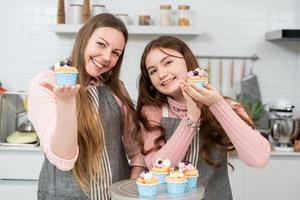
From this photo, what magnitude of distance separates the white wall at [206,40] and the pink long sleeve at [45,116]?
195 cm

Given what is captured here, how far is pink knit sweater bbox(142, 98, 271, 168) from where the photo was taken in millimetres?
1421

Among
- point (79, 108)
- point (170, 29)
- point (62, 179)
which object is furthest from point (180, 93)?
point (170, 29)

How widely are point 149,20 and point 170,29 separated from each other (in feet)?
0.63

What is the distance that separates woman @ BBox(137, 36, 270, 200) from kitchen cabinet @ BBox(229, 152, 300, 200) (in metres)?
1.33

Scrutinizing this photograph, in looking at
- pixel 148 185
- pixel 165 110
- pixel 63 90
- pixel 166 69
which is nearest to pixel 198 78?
pixel 166 69

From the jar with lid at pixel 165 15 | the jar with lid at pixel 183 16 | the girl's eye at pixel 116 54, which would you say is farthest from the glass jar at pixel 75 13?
the girl's eye at pixel 116 54

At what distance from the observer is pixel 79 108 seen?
1.44m

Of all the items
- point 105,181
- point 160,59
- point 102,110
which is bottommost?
point 105,181

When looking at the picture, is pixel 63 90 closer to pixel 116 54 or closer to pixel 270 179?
pixel 116 54

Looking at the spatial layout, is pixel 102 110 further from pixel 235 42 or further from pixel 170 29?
pixel 235 42

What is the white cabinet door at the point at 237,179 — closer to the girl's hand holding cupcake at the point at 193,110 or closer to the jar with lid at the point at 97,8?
the jar with lid at the point at 97,8

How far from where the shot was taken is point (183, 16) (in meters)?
3.21

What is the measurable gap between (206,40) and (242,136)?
78.9 inches

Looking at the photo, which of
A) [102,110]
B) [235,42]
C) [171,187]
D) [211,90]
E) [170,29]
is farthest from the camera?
[235,42]
